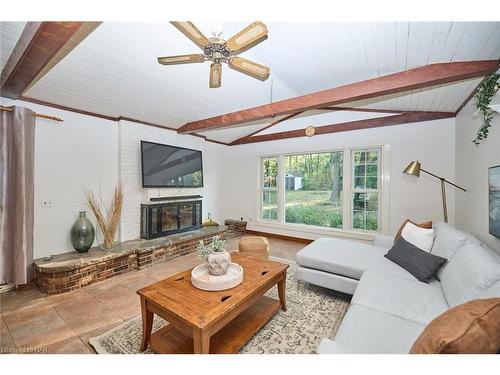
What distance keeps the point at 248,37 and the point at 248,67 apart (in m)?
0.31

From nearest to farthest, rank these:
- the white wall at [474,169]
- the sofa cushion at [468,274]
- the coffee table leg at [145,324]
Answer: the sofa cushion at [468,274] < the coffee table leg at [145,324] < the white wall at [474,169]

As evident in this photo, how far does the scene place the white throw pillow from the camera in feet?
7.47

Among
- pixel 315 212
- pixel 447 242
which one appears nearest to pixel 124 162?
pixel 315 212

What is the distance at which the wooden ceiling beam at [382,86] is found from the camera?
195 cm

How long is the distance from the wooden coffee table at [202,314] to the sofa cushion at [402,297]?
2.51 ft

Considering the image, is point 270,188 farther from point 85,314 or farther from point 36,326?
point 36,326

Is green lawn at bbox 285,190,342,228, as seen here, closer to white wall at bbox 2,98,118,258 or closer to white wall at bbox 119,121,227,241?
white wall at bbox 119,121,227,241

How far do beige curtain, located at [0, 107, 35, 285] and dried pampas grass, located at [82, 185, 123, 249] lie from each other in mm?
866

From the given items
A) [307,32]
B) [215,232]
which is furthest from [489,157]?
[215,232]

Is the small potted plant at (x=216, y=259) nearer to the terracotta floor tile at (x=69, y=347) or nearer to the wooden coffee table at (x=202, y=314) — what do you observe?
the wooden coffee table at (x=202, y=314)

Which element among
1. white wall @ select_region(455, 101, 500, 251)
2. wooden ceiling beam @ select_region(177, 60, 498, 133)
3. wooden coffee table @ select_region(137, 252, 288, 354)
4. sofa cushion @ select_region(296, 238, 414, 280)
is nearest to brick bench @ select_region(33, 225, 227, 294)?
wooden coffee table @ select_region(137, 252, 288, 354)

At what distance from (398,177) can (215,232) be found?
3.59 metres

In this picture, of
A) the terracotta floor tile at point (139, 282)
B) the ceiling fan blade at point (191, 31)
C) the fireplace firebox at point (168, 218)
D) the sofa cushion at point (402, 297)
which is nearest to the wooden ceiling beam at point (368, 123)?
the fireplace firebox at point (168, 218)

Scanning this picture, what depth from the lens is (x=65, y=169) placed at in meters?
3.09
